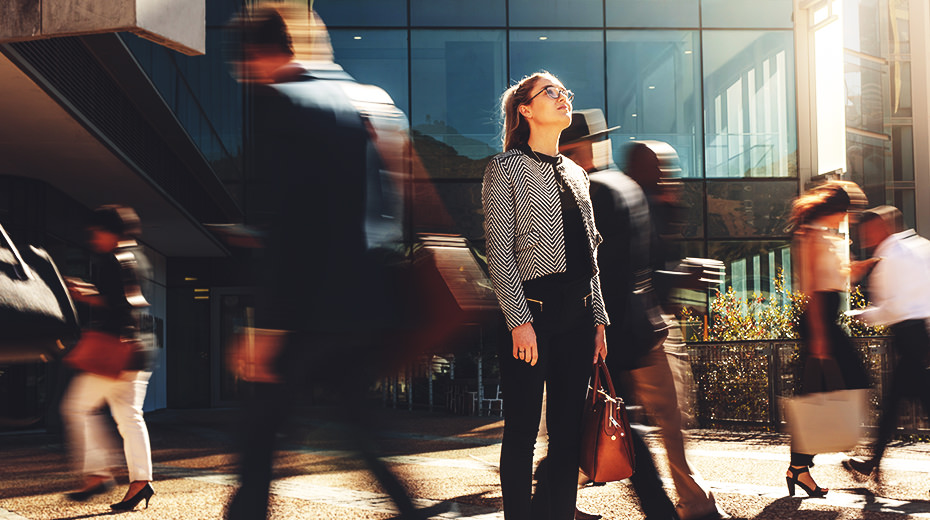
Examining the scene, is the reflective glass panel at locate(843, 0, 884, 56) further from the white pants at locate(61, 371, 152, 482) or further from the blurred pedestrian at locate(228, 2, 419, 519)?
the blurred pedestrian at locate(228, 2, 419, 519)

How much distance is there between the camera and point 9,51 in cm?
735

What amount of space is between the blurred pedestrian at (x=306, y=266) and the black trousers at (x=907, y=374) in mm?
3679

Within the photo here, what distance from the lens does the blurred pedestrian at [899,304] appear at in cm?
503

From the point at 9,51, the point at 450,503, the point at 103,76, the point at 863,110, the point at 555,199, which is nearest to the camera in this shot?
the point at 555,199

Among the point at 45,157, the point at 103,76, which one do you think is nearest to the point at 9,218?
the point at 45,157

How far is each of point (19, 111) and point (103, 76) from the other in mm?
1724

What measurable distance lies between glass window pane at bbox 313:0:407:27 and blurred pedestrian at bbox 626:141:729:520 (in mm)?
13732

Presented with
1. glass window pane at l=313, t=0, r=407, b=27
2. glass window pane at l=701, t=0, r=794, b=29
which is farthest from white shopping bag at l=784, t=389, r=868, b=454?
glass window pane at l=701, t=0, r=794, b=29

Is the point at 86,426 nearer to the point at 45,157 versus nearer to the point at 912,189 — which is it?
the point at 45,157

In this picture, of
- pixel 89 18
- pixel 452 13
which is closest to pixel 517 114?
pixel 89 18

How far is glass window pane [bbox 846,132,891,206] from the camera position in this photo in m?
21.6

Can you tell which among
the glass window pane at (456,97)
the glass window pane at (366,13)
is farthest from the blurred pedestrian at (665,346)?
the glass window pane at (366,13)

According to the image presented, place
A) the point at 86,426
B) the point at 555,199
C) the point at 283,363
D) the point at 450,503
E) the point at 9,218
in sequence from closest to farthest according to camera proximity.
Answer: the point at 283,363, the point at 555,199, the point at 450,503, the point at 86,426, the point at 9,218

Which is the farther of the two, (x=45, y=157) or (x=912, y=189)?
(x=912, y=189)
